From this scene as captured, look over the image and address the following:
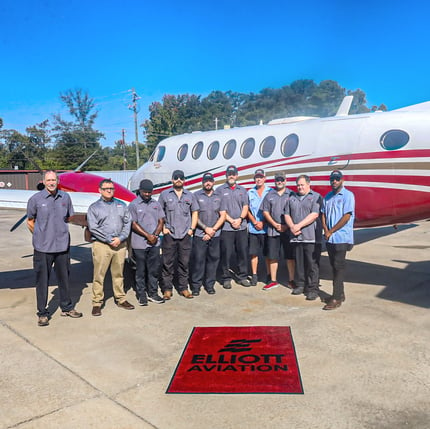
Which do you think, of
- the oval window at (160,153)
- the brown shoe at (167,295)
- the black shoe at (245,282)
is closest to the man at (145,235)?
the brown shoe at (167,295)

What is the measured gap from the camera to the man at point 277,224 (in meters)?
7.36

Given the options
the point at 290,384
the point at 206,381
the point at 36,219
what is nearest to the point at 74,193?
the point at 36,219

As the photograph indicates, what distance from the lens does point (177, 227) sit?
6.98 metres

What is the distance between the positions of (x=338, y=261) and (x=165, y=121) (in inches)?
2392

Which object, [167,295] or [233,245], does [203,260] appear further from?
[167,295]

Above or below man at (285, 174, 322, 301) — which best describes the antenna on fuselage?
above

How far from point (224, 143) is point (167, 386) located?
681 centimetres

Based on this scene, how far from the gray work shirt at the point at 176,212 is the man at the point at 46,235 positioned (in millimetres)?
1660

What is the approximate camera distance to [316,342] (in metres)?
5.17

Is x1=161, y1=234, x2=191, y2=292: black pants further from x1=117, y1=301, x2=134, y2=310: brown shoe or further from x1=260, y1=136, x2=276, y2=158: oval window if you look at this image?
x1=260, y1=136, x2=276, y2=158: oval window

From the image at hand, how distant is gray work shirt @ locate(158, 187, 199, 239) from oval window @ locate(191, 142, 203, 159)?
Result: 3.69 meters

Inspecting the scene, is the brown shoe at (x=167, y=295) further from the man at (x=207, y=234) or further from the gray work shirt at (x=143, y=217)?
the gray work shirt at (x=143, y=217)

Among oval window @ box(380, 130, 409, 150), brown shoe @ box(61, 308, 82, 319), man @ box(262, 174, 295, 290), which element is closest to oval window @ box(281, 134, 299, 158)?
man @ box(262, 174, 295, 290)

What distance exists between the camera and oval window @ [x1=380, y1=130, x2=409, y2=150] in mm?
6883
